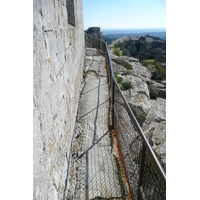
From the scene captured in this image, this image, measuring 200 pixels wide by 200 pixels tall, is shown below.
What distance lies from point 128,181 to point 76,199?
69 cm

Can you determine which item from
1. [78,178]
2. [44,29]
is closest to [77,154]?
[78,178]

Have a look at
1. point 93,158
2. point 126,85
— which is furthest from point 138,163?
point 126,85

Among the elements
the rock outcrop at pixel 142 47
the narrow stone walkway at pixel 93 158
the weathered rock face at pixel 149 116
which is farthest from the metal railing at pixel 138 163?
the rock outcrop at pixel 142 47

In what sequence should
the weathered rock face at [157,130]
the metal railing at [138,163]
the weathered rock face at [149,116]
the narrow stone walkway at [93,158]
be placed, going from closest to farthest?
1. the metal railing at [138,163]
2. the narrow stone walkway at [93,158]
3. the weathered rock face at [157,130]
4. the weathered rock face at [149,116]

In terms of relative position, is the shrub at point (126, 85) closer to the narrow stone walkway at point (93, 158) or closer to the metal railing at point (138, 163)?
the narrow stone walkway at point (93, 158)

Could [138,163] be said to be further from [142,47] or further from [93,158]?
[142,47]

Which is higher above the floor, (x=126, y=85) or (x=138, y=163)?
(x=126, y=85)

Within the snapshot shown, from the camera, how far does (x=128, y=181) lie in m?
2.30

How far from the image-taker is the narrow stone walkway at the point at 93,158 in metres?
2.24

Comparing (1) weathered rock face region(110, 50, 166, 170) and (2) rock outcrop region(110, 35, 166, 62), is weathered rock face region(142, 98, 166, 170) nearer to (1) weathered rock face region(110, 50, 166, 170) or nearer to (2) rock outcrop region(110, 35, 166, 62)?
(1) weathered rock face region(110, 50, 166, 170)

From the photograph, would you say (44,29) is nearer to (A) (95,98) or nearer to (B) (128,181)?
(B) (128,181)

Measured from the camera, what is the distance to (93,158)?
9.06 feet

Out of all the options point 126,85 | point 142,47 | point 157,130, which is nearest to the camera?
point 157,130

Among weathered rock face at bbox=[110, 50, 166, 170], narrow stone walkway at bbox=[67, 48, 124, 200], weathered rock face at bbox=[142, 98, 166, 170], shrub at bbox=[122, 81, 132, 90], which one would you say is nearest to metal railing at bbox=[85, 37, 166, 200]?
narrow stone walkway at bbox=[67, 48, 124, 200]
